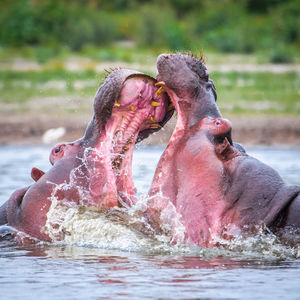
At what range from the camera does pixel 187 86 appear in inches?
195

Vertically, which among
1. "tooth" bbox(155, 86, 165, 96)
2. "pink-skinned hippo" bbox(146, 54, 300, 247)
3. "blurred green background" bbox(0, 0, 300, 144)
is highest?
"blurred green background" bbox(0, 0, 300, 144)

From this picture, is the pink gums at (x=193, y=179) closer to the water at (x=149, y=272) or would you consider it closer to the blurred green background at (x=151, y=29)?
the water at (x=149, y=272)

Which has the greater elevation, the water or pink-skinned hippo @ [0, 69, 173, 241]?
pink-skinned hippo @ [0, 69, 173, 241]

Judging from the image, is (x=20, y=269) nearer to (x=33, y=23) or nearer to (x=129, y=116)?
(x=129, y=116)

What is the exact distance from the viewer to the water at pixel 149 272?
4211 mm

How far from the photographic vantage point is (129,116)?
5207mm

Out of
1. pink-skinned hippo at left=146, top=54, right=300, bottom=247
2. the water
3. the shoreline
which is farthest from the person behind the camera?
the shoreline

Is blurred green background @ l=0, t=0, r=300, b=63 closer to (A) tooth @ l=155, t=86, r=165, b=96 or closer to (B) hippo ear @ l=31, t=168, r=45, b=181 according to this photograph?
(B) hippo ear @ l=31, t=168, r=45, b=181

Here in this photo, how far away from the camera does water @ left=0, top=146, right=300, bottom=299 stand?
166 inches

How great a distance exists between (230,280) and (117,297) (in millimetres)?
703

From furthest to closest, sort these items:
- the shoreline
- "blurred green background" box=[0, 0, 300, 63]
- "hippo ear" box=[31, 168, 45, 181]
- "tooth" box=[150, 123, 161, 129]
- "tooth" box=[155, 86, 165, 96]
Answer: "blurred green background" box=[0, 0, 300, 63], the shoreline, "hippo ear" box=[31, 168, 45, 181], "tooth" box=[150, 123, 161, 129], "tooth" box=[155, 86, 165, 96]

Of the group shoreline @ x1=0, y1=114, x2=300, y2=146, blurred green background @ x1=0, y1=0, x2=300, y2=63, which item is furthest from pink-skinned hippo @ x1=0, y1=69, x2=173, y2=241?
blurred green background @ x1=0, y1=0, x2=300, y2=63

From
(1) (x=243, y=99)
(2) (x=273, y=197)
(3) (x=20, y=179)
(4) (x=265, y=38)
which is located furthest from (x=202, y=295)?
(4) (x=265, y=38)

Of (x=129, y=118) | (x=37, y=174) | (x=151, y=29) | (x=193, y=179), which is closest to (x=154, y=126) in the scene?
(x=129, y=118)
